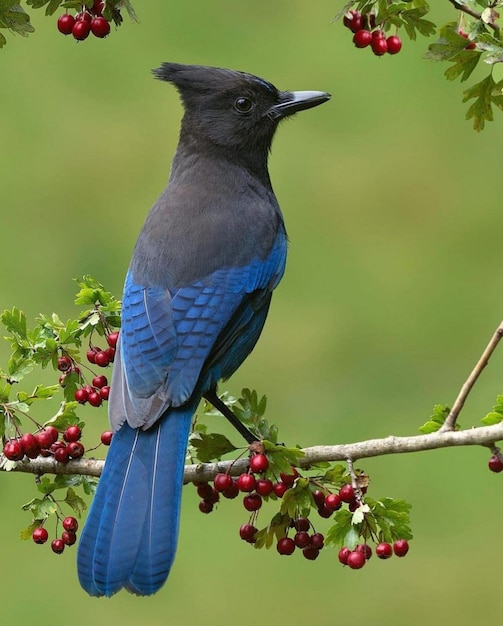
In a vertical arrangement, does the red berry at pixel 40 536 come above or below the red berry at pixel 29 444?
below

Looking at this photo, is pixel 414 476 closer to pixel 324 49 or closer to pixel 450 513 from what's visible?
pixel 450 513

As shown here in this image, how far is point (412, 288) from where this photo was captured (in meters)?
7.61

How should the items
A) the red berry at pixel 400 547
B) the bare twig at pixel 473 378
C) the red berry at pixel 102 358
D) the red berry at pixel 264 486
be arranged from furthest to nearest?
the red berry at pixel 102 358 → the red berry at pixel 264 486 → the red berry at pixel 400 547 → the bare twig at pixel 473 378

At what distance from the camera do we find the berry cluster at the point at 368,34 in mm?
3730

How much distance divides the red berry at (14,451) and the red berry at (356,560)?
0.83 metres

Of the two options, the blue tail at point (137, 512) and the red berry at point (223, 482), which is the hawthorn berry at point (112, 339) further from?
the red berry at point (223, 482)

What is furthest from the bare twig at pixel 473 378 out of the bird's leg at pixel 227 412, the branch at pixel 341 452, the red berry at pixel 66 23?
the red berry at pixel 66 23

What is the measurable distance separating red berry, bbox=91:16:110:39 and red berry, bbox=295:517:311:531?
4.18 ft

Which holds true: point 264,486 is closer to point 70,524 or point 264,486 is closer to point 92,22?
point 70,524

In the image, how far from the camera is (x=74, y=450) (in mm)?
3627

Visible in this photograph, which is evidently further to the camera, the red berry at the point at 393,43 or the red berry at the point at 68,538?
the red berry at the point at 393,43

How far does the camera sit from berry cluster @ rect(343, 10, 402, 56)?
3.73 metres

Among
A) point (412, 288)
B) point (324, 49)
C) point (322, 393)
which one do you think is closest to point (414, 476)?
point (322, 393)

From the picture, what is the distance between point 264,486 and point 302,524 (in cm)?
14
